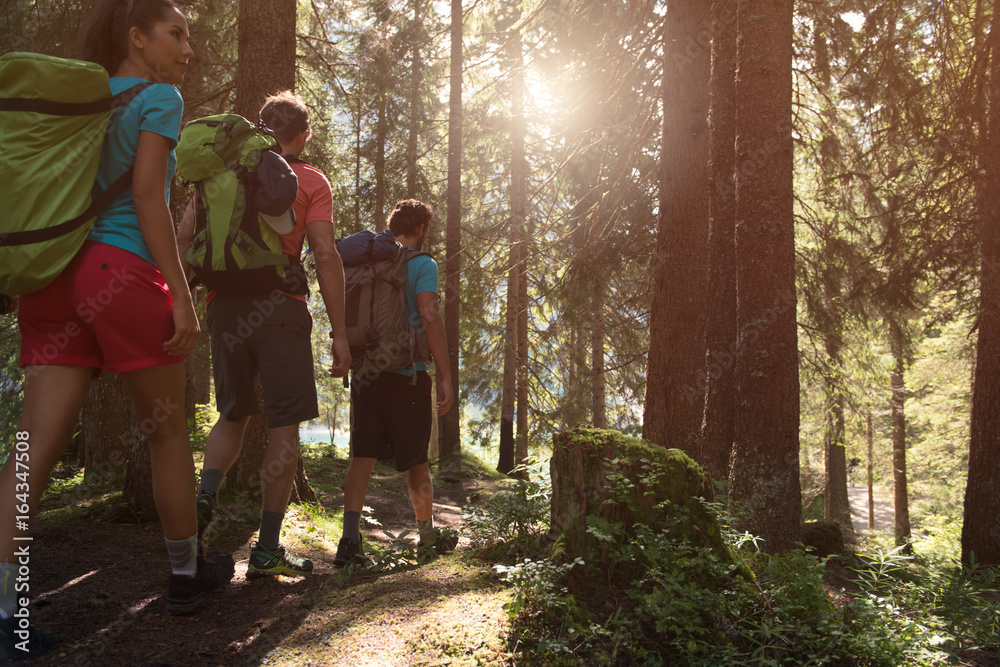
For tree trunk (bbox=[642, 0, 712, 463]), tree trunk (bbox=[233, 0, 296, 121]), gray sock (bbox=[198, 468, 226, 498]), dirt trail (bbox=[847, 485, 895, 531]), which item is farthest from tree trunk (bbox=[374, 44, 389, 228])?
dirt trail (bbox=[847, 485, 895, 531])

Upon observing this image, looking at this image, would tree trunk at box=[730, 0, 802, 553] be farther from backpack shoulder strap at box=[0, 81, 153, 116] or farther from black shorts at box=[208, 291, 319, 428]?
backpack shoulder strap at box=[0, 81, 153, 116]

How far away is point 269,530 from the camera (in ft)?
10.4

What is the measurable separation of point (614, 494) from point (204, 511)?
2049 mm

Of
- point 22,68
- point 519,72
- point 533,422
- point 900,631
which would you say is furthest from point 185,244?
point 533,422

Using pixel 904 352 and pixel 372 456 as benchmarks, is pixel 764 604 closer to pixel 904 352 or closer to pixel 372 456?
pixel 372 456

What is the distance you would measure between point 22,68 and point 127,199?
1.73ft

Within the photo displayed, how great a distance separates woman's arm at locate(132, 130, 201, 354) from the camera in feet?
7.64

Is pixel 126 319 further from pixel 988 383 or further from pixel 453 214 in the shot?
pixel 453 214

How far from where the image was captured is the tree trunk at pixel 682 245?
19.4ft

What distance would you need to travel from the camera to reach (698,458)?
5801mm

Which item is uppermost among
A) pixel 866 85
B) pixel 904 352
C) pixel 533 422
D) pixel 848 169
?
pixel 866 85

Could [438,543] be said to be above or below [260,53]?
below

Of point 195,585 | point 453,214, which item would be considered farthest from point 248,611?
point 453,214

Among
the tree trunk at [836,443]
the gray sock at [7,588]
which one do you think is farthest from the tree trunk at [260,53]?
the tree trunk at [836,443]
